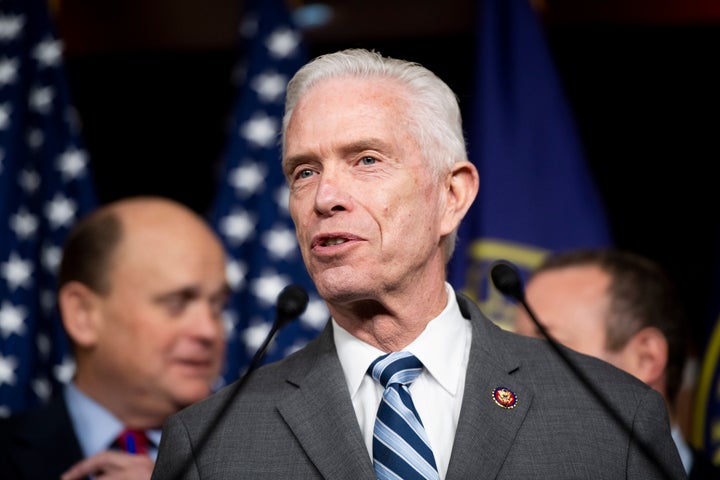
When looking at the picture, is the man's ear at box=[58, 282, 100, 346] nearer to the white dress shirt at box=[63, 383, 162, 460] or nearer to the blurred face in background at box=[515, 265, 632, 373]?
the white dress shirt at box=[63, 383, 162, 460]

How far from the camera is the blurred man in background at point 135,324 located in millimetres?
3107

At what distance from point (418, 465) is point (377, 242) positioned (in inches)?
16.6

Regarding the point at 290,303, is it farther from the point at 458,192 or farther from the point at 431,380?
the point at 458,192

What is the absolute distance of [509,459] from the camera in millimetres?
1839

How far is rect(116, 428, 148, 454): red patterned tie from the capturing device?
3.04m

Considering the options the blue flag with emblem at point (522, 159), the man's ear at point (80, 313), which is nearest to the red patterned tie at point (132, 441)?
the man's ear at point (80, 313)

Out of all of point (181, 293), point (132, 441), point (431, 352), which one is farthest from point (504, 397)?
point (181, 293)

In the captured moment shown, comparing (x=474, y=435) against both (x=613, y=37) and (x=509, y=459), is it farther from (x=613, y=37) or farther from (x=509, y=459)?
(x=613, y=37)

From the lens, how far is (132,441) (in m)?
3.07

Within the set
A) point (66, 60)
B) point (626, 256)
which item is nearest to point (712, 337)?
point (626, 256)

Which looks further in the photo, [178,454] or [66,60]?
[66,60]

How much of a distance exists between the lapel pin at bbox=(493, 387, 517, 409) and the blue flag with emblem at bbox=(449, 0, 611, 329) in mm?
1999

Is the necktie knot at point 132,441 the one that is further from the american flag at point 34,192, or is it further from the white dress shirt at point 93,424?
the american flag at point 34,192

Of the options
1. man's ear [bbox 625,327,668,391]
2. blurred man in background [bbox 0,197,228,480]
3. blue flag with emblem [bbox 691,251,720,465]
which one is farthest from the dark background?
man's ear [bbox 625,327,668,391]
